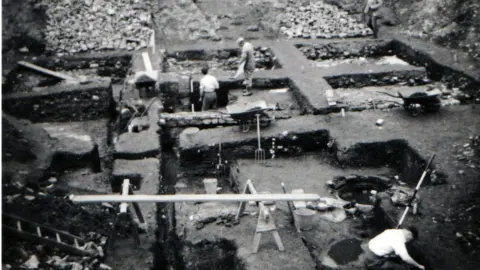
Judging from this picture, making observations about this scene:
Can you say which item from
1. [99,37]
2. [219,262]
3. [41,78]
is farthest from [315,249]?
[99,37]

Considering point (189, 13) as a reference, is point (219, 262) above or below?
below

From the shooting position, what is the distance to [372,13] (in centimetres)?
1522

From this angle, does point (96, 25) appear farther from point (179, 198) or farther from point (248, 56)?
point (179, 198)

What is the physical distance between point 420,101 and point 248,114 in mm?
3505

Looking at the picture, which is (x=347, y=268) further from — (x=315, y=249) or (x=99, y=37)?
(x=99, y=37)

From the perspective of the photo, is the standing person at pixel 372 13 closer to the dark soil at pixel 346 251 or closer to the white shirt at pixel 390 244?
the dark soil at pixel 346 251

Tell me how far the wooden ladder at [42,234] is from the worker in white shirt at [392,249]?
11.3ft

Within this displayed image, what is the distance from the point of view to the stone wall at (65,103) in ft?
34.4

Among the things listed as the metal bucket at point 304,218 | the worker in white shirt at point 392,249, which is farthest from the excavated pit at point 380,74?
the worker in white shirt at point 392,249

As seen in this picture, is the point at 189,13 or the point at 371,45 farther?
the point at 189,13

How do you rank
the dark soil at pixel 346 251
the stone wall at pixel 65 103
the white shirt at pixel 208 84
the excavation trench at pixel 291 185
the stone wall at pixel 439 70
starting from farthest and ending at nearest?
the stone wall at pixel 439 70, the stone wall at pixel 65 103, the white shirt at pixel 208 84, the excavation trench at pixel 291 185, the dark soil at pixel 346 251

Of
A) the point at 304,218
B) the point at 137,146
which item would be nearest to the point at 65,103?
the point at 137,146

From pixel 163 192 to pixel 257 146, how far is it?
1960 mm

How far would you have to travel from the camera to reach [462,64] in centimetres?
1153
